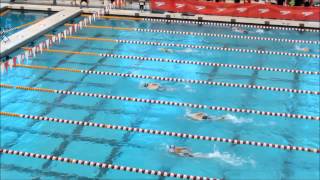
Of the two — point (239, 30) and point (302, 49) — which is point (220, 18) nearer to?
point (239, 30)

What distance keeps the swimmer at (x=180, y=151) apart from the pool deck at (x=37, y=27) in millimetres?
6925

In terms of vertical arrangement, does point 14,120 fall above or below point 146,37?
below

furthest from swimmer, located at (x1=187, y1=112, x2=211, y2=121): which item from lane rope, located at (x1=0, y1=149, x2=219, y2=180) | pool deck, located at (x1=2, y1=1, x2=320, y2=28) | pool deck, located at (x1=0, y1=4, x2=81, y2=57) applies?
pool deck, located at (x1=2, y1=1, x2=320, y2=28)

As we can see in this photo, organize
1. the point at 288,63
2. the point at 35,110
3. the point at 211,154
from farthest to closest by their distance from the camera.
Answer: the point at 288,63 < the point at 35,110 < the point at 211,154

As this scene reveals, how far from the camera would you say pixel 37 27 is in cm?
1709

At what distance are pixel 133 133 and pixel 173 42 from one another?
615cm

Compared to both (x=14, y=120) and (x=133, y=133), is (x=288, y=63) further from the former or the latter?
(x=14, y=120)

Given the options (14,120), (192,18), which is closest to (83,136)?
(14,120)

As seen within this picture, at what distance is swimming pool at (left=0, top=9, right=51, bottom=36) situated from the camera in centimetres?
1750

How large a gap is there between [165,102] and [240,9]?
7456 millimetres

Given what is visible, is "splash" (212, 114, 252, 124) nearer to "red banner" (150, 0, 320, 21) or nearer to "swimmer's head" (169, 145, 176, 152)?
"swimmer's head" (169, 145, 176, 152)

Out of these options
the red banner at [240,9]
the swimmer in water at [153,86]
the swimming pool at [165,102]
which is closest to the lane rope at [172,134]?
the swimming pool at [165,102]

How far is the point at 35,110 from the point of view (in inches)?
457

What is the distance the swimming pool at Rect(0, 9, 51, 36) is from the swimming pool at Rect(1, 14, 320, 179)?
236cm
